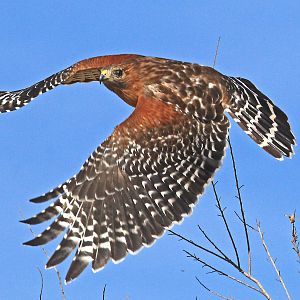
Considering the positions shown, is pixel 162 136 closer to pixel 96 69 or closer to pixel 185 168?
pixel 185 168

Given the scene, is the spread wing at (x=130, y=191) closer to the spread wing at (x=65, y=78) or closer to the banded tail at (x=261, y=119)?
the banded tail at (x=261, y=119)

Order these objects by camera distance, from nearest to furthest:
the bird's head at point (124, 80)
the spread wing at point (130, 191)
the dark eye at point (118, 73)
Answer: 1. the spread wing at point (130, 191)
2. the bird's head at point (124, 80)
3. the dark eye at point (118, 73)

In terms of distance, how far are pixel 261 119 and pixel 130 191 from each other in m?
2.19

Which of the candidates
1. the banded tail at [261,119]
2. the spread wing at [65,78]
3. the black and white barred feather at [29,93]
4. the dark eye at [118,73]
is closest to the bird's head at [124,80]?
the dark eye at [118,73]

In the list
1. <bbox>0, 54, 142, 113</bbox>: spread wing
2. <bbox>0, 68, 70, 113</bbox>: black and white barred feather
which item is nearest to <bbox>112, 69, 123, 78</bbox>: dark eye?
<bbox>0, 54, 142, 113</bbox>: spread wing

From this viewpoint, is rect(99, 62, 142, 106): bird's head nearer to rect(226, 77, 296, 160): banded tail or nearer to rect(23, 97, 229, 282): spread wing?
rect(23, 97, 229, 282): spread wing

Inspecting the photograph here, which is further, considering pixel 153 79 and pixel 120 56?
pixel 120 56

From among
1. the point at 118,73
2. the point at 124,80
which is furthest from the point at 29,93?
the point at 124,80

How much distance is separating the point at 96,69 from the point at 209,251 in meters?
3.73

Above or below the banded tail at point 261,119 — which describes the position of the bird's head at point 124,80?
above

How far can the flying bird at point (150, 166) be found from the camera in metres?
7.98

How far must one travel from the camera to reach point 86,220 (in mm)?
8133

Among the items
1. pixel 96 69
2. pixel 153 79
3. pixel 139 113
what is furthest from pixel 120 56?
pixel 139 113

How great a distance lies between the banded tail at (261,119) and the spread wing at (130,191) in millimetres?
693
